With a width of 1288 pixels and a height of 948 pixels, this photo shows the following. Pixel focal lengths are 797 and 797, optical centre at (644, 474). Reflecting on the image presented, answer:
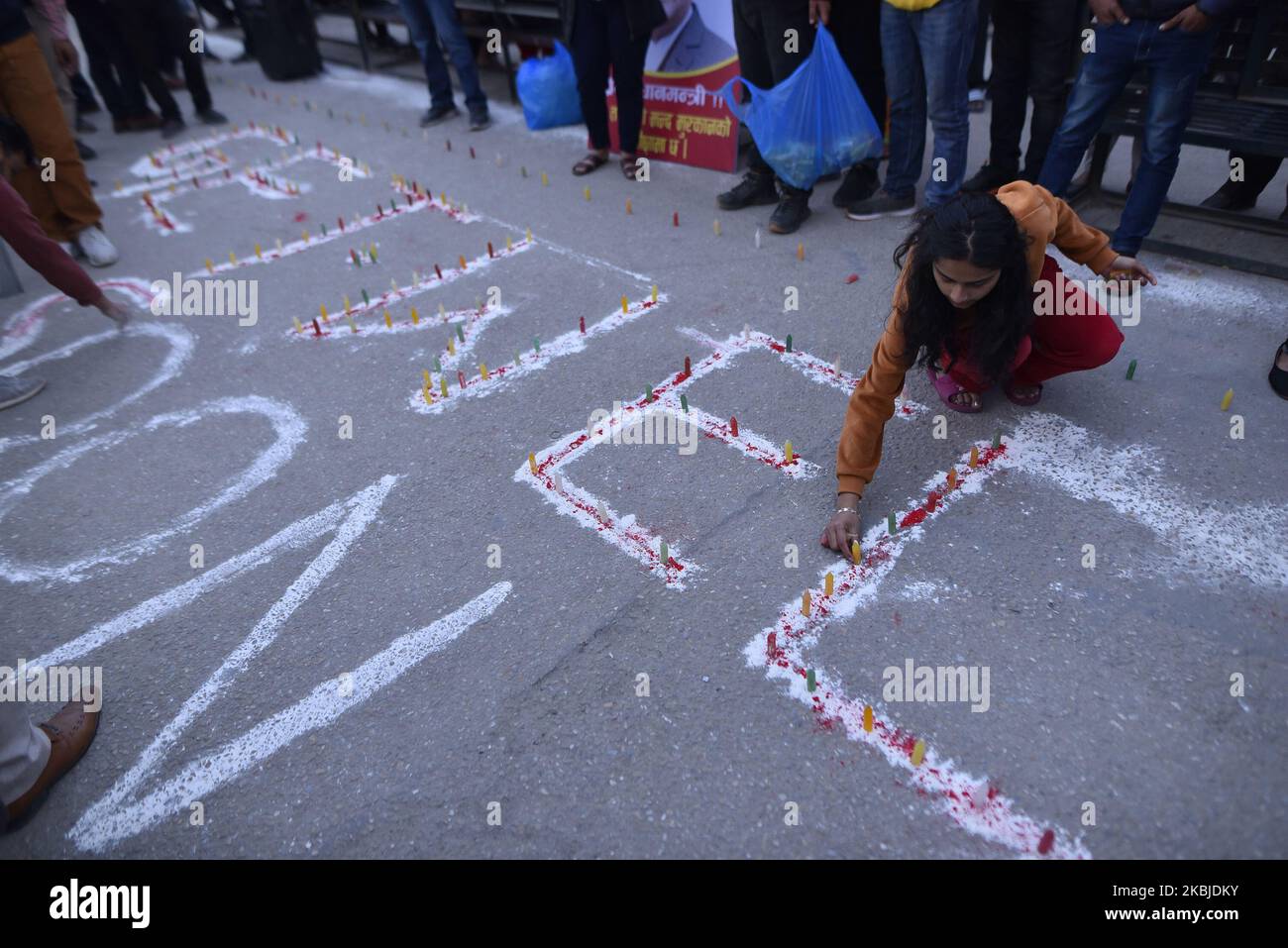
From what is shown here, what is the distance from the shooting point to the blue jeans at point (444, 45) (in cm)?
688

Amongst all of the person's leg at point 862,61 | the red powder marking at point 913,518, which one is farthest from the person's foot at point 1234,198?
the red powder marking at point 913,518

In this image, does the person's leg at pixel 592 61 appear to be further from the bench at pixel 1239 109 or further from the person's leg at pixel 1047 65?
the bench at pixel 1239 109

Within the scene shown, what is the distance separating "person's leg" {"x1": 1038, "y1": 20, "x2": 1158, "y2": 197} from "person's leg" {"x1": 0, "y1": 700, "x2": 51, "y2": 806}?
4695mm

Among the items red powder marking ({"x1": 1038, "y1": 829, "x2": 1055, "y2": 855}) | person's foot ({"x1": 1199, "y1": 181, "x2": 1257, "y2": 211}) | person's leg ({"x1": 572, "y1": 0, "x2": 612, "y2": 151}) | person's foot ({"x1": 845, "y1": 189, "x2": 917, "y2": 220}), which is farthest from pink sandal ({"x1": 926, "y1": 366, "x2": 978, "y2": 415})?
person's leg ({"x1": 572, "y1": 0, "x2": 612, "y2": 151})

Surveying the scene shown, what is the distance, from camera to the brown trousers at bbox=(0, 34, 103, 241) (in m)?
4.66

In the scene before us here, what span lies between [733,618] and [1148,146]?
3.07m

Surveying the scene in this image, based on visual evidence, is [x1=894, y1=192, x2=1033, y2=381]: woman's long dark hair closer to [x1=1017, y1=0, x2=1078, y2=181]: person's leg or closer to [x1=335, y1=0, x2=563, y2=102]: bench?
[x1=1017, y1=0, x2=1078, y2=181]: person's leg

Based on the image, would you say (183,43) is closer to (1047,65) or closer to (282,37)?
(282,37)

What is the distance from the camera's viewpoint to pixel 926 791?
1945 mm

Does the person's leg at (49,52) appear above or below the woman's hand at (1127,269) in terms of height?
A: above

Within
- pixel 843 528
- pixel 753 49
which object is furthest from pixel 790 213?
pixel 843 528

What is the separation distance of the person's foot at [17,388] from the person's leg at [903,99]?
4.78 metres
